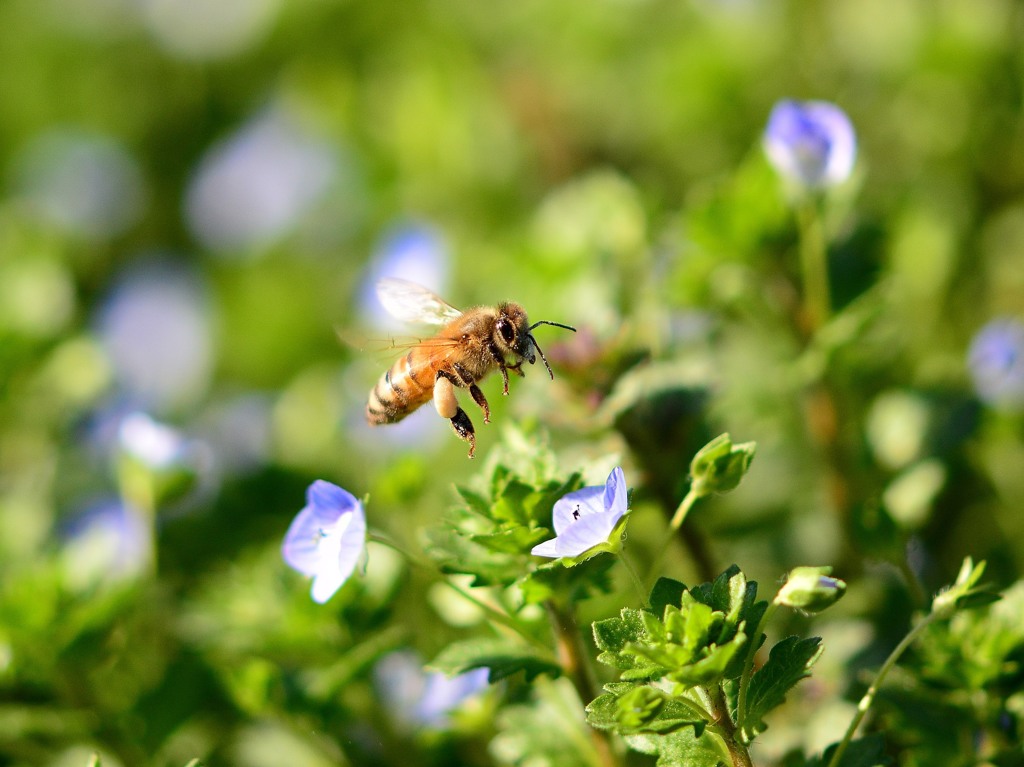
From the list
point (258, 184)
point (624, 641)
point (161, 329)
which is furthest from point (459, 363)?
point (258, 184)

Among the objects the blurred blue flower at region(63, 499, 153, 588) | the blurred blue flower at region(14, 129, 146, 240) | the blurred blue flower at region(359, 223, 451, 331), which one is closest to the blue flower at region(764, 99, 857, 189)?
the blurred blue flower at region(359, 223, 451, 331)

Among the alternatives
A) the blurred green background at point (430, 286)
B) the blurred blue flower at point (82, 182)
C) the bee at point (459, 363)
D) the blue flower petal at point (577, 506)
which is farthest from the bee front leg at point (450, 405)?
the blurred blue flower at point (82, 182)

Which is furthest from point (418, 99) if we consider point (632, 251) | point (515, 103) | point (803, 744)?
point (803, 744)

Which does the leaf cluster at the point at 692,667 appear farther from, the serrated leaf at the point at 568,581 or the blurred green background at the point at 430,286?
the blurred green background at the point at 430,286

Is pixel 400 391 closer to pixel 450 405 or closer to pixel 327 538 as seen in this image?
pixel 450 405

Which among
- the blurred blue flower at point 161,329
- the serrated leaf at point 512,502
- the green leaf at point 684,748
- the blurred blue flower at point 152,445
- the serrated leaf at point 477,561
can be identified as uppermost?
the serrated leaf at point 512,502

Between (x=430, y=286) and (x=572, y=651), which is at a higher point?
(x=572, y=651)
